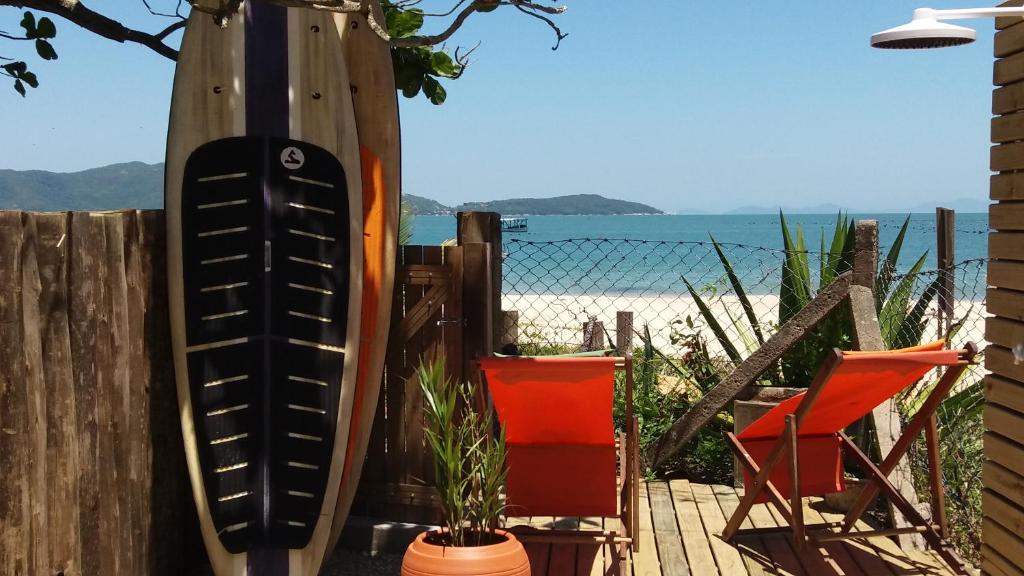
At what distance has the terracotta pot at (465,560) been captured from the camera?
331 centimetres

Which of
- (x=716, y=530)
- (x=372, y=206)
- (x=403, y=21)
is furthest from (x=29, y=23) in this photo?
(x=716, y=530)

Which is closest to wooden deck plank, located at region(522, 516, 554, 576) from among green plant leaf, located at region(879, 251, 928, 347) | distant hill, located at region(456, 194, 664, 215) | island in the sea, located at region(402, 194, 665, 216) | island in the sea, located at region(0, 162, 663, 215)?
green plant leaf, located at region(879, 251, 928, 347)

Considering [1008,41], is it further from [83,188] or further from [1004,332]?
[83,188]

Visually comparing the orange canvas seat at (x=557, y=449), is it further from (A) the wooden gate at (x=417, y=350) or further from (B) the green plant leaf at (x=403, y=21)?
(B) the green plant leaf at (x=403, y=21)

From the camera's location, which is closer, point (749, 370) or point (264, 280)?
point (264, 280)

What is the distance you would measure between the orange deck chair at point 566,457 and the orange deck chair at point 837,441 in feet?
1.91

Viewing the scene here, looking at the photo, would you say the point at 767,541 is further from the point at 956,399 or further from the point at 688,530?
the point at 956,399

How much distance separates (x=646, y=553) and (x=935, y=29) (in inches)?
96.1

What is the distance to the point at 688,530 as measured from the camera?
473 centimetres

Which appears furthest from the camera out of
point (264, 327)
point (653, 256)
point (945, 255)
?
point (653, 256)

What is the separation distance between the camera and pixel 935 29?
126 inches

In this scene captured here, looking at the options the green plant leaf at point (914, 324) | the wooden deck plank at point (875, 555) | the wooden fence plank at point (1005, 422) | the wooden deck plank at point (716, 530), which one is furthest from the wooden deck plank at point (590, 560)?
the green plant leaf at point (914, 324)

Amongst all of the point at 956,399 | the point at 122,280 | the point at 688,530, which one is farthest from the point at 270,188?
the point at 956,399

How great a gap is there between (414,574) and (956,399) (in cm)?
322
